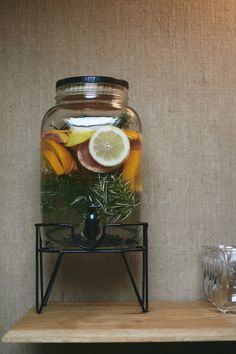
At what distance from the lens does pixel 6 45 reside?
3.81 ft

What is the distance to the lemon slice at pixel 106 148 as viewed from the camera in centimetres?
94

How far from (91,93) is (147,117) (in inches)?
7.5

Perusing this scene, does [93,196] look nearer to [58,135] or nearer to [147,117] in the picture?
[58,135]

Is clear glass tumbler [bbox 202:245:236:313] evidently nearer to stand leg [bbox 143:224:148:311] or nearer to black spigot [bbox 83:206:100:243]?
stand leg [bbox 143:224:148:311]

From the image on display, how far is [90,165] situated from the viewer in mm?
943

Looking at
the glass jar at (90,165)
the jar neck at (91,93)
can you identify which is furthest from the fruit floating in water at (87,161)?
the jar neck at (91,93)

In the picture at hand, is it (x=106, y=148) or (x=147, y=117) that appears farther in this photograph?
(x=147, y=117)

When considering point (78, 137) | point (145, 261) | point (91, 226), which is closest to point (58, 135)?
point (78, 137)

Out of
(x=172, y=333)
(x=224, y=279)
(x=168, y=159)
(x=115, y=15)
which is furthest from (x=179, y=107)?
(x=172, y=333)

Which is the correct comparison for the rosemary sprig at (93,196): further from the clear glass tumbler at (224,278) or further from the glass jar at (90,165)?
the clear glass tumbler at (224,278)

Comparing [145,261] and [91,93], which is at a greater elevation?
[91,93]

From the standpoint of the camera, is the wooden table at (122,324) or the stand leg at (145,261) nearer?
A: the wooden table at (122,324)

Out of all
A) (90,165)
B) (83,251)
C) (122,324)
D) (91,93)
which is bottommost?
(122,324)

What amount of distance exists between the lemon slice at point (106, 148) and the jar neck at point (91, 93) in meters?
0.09
